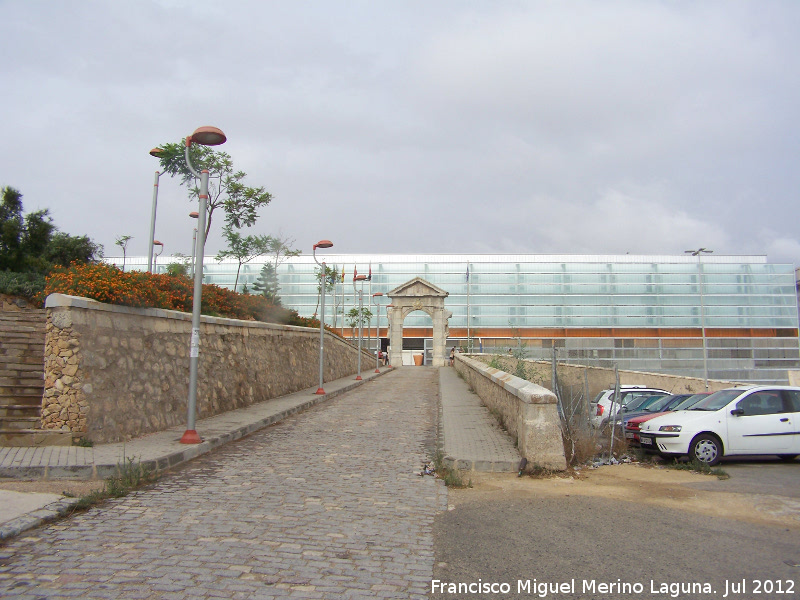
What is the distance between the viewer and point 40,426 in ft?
28.2

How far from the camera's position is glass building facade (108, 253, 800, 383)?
195 ft

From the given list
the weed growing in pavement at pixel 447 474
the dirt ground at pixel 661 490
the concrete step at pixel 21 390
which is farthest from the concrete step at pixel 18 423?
the dirt ground at pixel 661 490

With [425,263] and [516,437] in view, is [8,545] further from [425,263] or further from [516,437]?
[425,263]

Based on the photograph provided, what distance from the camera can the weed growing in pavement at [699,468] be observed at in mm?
8609

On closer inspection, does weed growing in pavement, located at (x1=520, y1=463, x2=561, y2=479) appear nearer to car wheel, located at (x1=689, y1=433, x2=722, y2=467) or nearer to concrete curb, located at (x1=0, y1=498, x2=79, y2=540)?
car wheel, located at (x1=689, y1=433, x2=722, y2=467)

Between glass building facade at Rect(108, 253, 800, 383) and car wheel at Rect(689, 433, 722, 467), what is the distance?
1817 inches

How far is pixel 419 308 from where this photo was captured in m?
53.8

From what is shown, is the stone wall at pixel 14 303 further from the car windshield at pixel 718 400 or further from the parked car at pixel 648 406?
the car windshield at pixel 718 400

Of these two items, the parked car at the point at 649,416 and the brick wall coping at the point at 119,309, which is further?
the parked car at the point at 649,416

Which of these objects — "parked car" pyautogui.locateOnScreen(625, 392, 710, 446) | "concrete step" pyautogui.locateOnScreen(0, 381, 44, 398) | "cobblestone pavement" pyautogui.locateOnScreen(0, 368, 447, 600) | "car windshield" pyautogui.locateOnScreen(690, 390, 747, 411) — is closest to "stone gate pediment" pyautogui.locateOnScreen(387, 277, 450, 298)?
"parked car" pyautogui.locateOnScreen(625, 392, 710, 446)

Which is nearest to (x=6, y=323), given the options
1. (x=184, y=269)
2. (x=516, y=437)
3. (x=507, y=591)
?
(x=516, y=437)

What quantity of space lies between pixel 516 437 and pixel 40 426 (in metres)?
7.52

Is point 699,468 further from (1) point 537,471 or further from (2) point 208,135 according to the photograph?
(2) point 208,135

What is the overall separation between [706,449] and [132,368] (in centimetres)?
981
